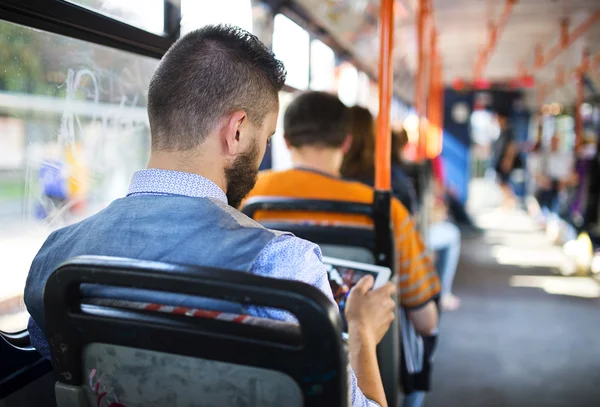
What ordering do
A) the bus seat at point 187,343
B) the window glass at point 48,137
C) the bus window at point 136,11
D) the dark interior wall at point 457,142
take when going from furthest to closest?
1. the dark interior wall at point 457,142
2. the bus window at point 136,11
3. the window glass at point 48,137
4. the bus seat at point 187,343

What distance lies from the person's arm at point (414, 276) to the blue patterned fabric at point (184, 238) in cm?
99

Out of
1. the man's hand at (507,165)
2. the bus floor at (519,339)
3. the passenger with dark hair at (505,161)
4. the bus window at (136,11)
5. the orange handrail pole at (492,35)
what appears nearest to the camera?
the bus window at (136,11)

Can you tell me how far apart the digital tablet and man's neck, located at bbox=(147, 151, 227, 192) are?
560 millimetres

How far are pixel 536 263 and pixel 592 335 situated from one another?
253 cm

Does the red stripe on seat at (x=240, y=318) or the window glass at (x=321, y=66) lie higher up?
the window glass at (x=321, y=66)

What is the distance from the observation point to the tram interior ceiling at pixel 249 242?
2.62 ft

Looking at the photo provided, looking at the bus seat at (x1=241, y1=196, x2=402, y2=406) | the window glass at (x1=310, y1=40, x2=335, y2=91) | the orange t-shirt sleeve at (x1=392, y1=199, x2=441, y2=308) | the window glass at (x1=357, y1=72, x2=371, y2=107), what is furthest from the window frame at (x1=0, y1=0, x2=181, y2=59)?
the window glass at (x1=357, y1=72, x2=371, y2=107)

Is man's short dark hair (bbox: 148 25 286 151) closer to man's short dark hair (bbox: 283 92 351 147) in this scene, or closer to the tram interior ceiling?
the tram interior ceiling

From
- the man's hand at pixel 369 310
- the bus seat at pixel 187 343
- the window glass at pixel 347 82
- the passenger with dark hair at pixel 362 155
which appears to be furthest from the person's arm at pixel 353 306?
the window glass at pixel 347 82

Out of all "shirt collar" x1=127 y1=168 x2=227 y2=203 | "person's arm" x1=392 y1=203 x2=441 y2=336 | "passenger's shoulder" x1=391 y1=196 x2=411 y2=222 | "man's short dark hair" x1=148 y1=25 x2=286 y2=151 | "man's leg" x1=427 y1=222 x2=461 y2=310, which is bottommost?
"man's leg" x1=427 y1=222 x2=461 y2=310

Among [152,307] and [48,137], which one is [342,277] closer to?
[152,307]

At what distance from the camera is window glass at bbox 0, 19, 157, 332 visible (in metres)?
1.42

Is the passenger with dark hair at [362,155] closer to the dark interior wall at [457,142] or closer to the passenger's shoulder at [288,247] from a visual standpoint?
the passenger's shoulder at [288,247]

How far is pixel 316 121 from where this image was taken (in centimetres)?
211
